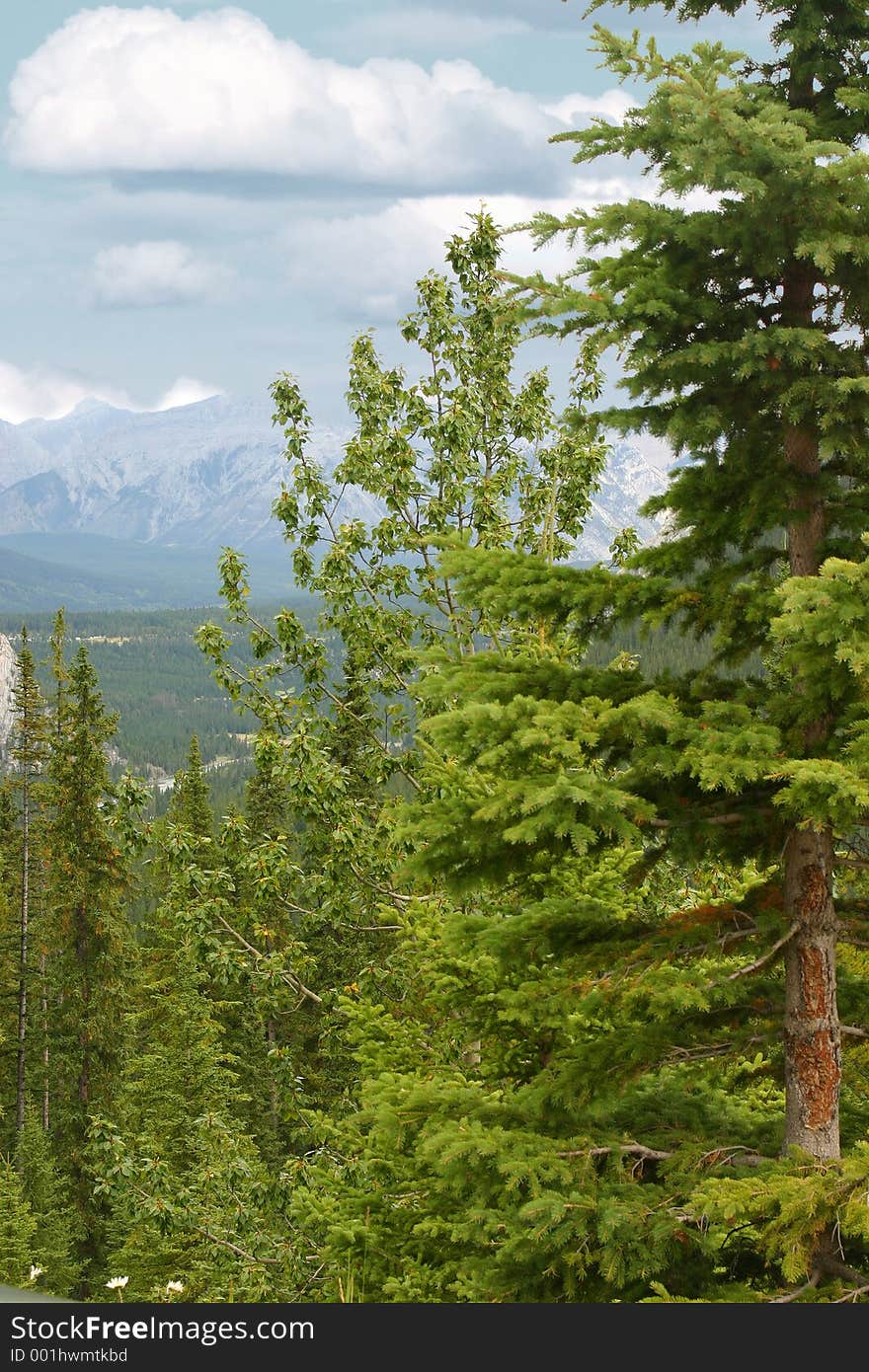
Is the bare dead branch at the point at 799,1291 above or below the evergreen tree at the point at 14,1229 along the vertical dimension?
above

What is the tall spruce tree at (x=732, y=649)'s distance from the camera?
20.6 ft

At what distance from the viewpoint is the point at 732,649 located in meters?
7.86

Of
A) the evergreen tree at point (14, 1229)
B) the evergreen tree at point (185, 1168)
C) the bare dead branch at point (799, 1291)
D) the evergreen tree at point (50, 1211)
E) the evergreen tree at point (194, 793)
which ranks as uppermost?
the evergreen tree at point (194, 793)

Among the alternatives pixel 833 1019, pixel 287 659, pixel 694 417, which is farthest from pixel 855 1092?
pixel 287 659

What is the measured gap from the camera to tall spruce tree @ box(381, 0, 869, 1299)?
6.27 metres

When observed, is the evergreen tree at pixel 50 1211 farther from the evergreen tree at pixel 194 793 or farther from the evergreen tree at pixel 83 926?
the evergreen tree at pixel 194 793

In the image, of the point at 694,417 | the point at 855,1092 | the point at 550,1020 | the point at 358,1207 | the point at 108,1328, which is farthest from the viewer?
the point at 358,1207

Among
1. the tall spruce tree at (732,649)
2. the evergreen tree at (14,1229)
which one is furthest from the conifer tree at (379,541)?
the evergreen tree at (14,1229)

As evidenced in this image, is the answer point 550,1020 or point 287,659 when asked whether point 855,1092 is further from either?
point 287,659

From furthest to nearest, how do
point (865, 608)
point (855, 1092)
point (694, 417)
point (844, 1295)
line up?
point (855, 1092)
point (694, 417)
point (844, 1295)
point (865, 608)

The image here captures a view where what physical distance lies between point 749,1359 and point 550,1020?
3.20m

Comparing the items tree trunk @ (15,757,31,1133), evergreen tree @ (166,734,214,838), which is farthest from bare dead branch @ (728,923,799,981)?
tree trunk @ (15,757,31,1133)

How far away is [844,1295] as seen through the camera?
666 centimetres

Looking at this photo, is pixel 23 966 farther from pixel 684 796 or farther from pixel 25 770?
pixel 684 796
